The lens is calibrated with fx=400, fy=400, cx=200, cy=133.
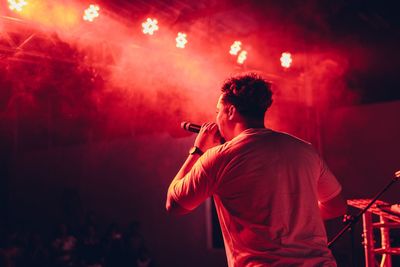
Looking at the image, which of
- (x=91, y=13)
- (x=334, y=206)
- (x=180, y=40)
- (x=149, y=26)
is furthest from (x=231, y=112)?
(x=180, y=40)

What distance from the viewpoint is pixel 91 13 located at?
4.69 meters

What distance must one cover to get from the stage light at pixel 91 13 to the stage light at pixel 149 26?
695mm

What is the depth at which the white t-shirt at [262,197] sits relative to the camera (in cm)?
149

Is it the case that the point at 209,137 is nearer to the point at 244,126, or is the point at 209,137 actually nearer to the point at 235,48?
the point at 244,126

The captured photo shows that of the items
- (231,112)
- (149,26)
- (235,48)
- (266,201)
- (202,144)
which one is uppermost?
(149,26)

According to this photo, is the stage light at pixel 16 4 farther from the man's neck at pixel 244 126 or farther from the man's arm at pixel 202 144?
the man's neck at pixel 244 126

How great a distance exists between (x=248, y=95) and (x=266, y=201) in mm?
465

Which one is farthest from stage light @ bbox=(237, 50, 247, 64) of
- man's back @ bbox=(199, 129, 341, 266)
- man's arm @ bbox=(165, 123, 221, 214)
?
man's back @ bbox=(199, 129, 341, 266)

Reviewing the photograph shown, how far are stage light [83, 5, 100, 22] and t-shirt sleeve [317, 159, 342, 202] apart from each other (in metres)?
3.74

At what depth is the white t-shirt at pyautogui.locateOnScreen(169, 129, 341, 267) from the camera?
1493 millimetres

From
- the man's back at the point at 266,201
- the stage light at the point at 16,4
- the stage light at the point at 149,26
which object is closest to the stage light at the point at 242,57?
the stage light at the point at 149,26

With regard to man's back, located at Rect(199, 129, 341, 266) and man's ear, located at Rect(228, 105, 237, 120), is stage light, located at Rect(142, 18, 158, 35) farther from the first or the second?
man's back, located at Rect(199, 129, 341, 266)

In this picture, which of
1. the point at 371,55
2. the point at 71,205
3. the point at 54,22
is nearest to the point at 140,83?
the point at 54,22

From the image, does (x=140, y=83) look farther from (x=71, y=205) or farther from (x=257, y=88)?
(x=71, y=205)
